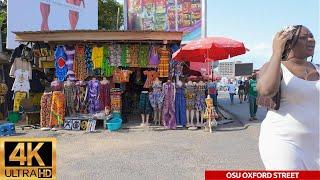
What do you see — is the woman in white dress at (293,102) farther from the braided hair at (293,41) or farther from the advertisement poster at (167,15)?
the advertisement poster at (167,15)

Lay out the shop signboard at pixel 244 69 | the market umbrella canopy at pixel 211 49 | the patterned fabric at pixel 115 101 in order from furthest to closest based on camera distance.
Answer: the shop signboard at pixel 244 69 < the patterned fabric at pixel 115 101 < the market umbrella canopy at pixel 211 49

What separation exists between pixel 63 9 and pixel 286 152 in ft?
59.7

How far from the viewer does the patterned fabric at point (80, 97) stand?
39.1ft

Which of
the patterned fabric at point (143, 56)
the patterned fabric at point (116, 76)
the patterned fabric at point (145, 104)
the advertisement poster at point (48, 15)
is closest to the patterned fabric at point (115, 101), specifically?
the patterned fabric at point (116, 76)

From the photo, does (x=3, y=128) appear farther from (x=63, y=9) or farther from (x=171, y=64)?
(x=63, y=9)

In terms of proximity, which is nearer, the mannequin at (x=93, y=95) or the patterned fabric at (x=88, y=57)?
the mannequin at (x=93, y=95)

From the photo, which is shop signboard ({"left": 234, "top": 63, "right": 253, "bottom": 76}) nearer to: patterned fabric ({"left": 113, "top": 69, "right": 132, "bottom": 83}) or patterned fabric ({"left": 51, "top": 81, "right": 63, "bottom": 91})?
patterned fabric ({"left": 113, "top": 69, "right": 132, "bottom": 83})

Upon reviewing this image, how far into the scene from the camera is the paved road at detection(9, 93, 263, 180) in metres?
6.34

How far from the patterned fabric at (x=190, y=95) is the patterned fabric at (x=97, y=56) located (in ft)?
8.98

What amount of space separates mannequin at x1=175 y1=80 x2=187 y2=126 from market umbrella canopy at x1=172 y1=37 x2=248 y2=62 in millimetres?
881

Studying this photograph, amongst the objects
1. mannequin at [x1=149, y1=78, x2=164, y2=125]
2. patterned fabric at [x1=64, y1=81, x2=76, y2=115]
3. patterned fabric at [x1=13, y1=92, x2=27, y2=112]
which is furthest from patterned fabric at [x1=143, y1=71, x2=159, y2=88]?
patterned fabric at [x1=13, y1=92, x2=27, y2=112]

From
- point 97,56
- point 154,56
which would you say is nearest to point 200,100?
point 154,56

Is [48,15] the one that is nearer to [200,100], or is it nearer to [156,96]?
[156,96]

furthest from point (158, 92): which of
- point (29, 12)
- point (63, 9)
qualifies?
point (63, 9)
